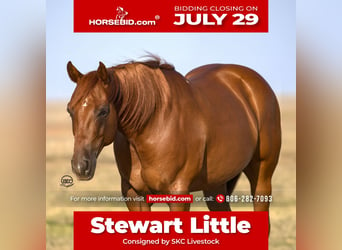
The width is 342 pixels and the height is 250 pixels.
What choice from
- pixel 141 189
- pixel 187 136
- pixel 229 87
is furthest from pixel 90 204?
pixel 229 87

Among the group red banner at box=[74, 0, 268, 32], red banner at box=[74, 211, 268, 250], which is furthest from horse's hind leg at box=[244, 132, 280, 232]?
red banner at box=[74, 0, 268, 32]

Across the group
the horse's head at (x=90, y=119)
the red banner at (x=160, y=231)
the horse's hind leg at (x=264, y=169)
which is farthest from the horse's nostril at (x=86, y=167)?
the horse's hind leg at (x=264, y=169)

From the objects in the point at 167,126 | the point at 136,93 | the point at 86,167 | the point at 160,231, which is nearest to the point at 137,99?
the point at 136,93

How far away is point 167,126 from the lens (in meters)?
4.39

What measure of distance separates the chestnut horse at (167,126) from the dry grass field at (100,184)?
0.11 m

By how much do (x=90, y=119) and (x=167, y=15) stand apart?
1.17m

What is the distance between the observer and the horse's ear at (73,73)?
4.28 m

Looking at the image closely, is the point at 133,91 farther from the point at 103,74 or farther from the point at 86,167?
the point at 86,167

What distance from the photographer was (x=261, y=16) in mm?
4793

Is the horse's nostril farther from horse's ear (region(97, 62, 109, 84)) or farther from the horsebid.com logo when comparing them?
the horsebid.com logo

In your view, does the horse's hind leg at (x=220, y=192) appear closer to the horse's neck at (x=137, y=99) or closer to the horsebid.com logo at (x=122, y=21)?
the horse's neck at (x=137, y=99)

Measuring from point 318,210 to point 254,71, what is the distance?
1279 mm

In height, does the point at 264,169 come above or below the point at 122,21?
below

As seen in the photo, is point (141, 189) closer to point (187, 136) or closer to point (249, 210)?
point (187, 136)
